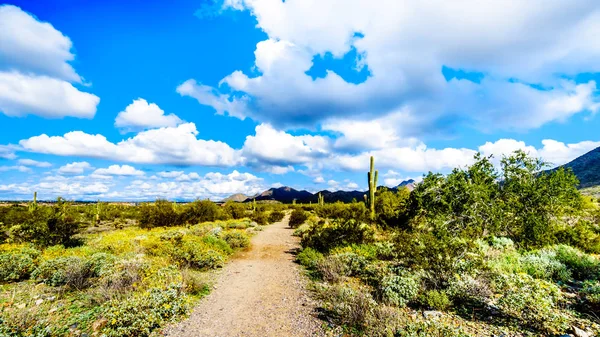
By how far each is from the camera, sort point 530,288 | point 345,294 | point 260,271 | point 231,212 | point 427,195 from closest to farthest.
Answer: point 530,288, point 345,294, point 260,271, point 427,195, point 231,212

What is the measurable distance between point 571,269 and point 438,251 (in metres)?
4.72

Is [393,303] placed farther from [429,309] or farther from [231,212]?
[231,212]

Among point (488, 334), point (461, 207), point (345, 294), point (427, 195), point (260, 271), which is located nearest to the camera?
point (488, 334)

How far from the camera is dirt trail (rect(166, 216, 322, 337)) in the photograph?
584 centimetres

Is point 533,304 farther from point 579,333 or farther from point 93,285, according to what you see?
point 93,285

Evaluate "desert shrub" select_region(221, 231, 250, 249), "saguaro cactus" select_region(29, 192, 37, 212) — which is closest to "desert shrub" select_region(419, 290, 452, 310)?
"desert shrub" select_region(221, 231, 250, 249)

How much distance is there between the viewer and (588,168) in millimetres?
89062

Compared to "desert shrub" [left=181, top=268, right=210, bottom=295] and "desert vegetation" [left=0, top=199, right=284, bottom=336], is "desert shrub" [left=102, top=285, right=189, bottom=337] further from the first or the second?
"desert shrub" [left=181, top=268, right=210, bottom=295]

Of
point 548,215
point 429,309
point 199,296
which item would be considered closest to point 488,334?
point 429,309

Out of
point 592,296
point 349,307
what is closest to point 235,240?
point 349,307

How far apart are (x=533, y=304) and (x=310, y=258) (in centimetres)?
814

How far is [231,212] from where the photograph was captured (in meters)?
36.2

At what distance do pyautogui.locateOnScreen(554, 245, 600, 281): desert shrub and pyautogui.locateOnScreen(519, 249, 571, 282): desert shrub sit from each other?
0.89 feet

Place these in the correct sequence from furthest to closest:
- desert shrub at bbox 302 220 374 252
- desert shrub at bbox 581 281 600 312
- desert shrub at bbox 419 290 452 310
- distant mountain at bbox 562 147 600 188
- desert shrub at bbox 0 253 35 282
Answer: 1. distant mountain at bbox 562 147 600 188
2. desert shrub at bbox 302 220 374 252
3. desert shrub at bbox 0 253 35 282
4. desert shrub at bbox 419 290 452 310
5. desert shrub at bbox 581 281 600 312
